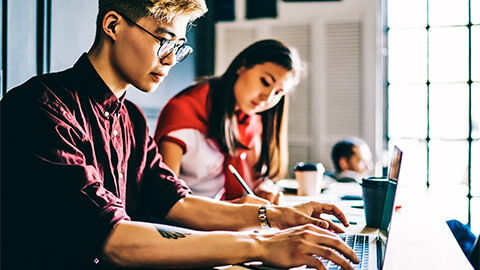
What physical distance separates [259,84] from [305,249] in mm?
1144

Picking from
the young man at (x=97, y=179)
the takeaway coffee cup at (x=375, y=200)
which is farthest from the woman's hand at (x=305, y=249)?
the takeaway coffee cup at (x=375, y=200)

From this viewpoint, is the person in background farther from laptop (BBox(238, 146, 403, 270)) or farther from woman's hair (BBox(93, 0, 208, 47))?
woman's hair (BBox(93, 0, 208, 47))

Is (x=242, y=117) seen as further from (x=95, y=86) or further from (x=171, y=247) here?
(x=171, y=247)

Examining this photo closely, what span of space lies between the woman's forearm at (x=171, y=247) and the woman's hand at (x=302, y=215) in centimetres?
32

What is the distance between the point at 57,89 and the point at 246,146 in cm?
113

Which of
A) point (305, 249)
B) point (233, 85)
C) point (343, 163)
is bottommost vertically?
point (343, 163)

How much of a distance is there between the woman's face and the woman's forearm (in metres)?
1.08

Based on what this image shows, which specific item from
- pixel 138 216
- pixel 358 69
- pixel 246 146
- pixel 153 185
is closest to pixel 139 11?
pixel 153 185

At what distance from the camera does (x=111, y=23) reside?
3.59ft

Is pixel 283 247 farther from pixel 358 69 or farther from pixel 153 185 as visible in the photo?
pixel 358 69

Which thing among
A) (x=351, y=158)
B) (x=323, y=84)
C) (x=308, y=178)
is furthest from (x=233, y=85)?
(x=323, y=84)

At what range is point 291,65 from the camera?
190 cm

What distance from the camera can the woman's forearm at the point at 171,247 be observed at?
0.84 metres

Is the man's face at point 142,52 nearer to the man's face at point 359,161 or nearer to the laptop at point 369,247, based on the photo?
the laptop at point 369,247
